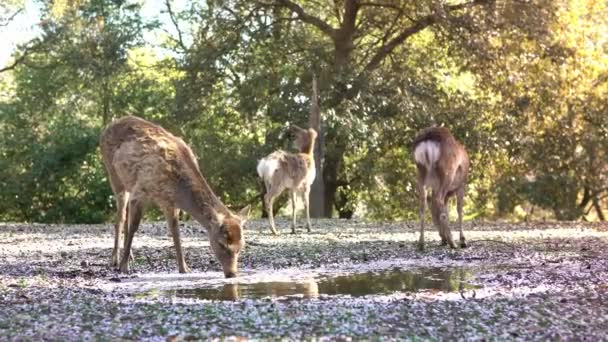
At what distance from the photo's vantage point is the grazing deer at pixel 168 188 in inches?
334

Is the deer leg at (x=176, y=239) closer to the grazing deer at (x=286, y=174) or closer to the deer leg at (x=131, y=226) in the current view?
the deer leg at (x=131, y=226)

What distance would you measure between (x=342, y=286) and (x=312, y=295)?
0.73 metres

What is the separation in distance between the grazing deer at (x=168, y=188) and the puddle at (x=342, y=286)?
71cm

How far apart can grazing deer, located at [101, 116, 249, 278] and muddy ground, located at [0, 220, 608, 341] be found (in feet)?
1.23

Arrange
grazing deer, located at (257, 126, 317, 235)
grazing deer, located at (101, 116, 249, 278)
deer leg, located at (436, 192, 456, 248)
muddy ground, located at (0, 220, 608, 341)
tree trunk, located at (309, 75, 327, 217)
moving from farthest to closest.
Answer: tree trunk, located at (309, 75, 327, 217) → grazing deer, located at (257, 126, 317, 235) → deer leg, located at (436, 192, 456, 248) → grazing deer, located at (101, 116, 249, 278) → muddy ground, located at (0, 220, 608, 341)

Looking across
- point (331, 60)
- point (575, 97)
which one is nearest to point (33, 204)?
point (331, 60)

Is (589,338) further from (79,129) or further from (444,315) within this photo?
(79,129)

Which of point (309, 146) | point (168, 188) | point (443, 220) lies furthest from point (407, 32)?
point (168, 188)

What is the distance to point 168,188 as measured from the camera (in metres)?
9.05

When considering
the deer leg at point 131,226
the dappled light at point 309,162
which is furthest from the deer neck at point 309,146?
the deer leg at point 131,226

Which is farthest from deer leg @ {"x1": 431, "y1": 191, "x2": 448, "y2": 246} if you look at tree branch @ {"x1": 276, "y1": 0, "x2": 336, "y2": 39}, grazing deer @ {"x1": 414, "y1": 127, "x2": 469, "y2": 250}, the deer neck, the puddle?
tree branch @ {"x1": 276, "y1": 0, "x2": 336, "y2": 39}

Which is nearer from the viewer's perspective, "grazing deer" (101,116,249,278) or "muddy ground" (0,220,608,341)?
"muddy ground" (0,220,608,341)

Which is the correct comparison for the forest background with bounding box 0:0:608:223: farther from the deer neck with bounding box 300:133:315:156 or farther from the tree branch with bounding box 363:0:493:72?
the deer neck with bounding box 300:133:315:156

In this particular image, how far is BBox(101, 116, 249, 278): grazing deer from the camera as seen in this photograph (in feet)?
27.9
